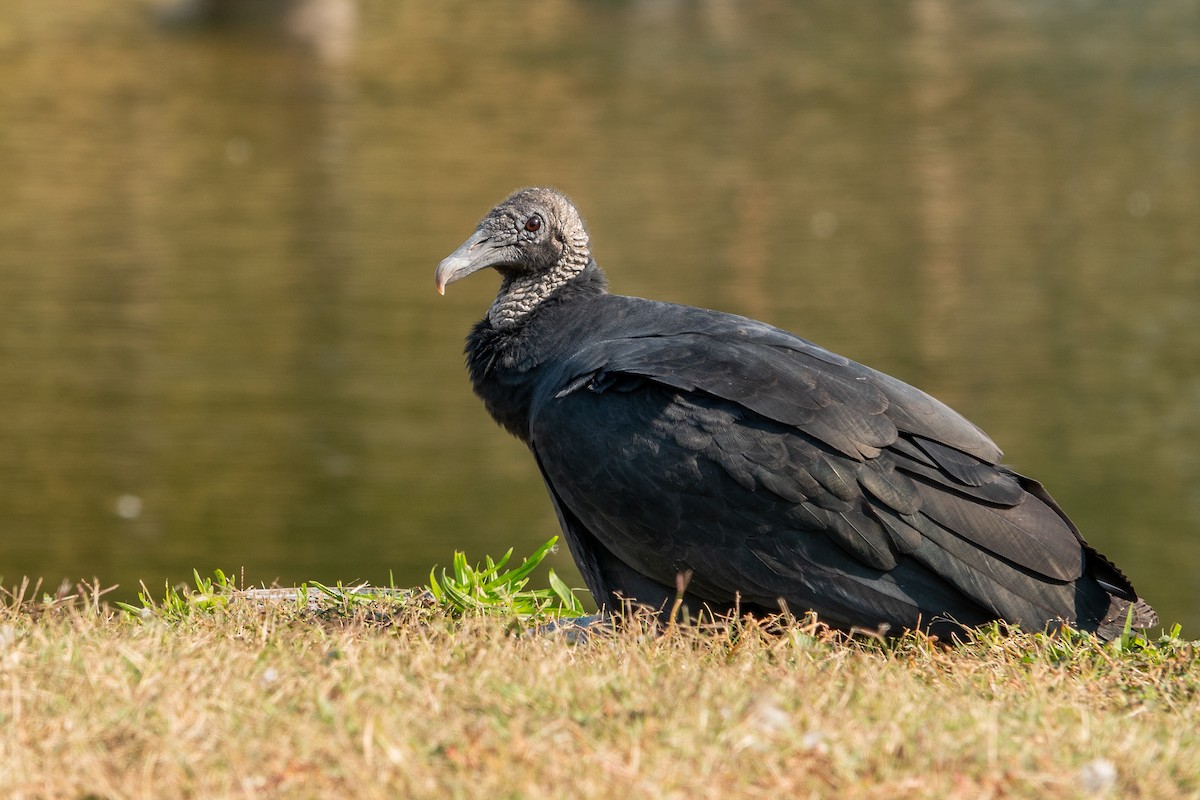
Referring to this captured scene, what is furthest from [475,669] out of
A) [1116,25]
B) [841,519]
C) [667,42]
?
[1116,25]

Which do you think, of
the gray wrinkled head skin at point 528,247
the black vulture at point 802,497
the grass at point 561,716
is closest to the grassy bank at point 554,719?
the grass at point 561,716

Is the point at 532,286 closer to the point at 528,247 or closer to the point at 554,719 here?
the point at 528,247

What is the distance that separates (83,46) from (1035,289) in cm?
1841

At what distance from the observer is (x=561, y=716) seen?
3055 mm

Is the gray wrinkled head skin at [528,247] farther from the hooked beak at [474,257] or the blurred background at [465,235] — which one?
the blurred background at [465,235]

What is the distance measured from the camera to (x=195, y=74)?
26578 millimetres

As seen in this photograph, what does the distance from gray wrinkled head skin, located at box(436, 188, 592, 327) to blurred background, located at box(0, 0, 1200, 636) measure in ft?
15.6

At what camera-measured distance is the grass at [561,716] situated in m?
2.81

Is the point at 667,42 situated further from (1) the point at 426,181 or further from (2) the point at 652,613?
(2) the point at 652,613

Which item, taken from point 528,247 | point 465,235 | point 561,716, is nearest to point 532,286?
point 528,247

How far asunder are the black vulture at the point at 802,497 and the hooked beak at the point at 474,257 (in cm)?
75

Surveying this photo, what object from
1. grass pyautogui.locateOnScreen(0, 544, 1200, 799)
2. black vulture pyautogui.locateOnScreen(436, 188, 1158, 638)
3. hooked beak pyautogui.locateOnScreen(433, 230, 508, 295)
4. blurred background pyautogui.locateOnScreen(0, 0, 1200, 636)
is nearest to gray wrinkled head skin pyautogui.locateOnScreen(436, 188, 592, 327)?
hooked beak pyautogui.locateOnScreen(433, 230, 508, 295)

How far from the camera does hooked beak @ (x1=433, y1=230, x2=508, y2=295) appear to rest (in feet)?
16.6

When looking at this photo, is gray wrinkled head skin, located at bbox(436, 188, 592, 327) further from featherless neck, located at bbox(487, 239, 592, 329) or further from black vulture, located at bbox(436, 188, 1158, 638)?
black vulture, located at bbox(436, 188, 1158, 638)
